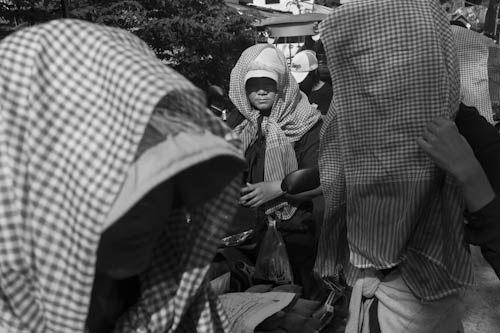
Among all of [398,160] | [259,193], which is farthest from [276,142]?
[398,160]

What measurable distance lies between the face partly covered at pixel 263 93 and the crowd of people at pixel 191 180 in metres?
1.11

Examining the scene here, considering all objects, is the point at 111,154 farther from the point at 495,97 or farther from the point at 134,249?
the point at 495,97

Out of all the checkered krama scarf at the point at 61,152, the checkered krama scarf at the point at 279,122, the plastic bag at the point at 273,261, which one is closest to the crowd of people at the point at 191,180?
the checkered krama scarf at the point at 61,152

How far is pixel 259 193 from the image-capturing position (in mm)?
2617

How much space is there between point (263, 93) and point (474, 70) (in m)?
1.27

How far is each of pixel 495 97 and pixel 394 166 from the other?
163cm

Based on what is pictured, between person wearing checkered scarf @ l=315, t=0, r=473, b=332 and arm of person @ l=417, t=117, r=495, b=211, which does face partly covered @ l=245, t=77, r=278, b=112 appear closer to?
person wearing checkered scarf @ l=315, t=0, r=473, b=332

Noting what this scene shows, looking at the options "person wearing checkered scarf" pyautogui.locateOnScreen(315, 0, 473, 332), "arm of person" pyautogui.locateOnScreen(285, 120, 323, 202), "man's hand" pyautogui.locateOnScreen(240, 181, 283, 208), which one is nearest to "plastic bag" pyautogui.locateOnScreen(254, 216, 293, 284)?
"man's hand" pyautogui.locateOnScreen(240, 181, 283, 208)

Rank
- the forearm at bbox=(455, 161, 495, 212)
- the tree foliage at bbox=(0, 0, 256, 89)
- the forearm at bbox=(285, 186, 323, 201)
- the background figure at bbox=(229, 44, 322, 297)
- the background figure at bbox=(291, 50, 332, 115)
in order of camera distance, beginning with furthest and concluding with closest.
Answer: the tree foliage at bbox=(0, 0, 256, 89) < the background figure at bbox=(291, 50, 332, 115) < the background figure at bbox=(229, 44, 322, 297) < the forearm at bbox=(285, 186, 323, 201) < the forearm at bbox=(455, 161, 495, 212)

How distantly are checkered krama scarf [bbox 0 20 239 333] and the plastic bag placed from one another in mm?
1550

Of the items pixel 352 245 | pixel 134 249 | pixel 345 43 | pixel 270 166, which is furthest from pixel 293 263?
pixel 134 249

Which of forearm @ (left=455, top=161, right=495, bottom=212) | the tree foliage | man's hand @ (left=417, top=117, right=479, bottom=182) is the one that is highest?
man's hand @ (left=417, top=117, right=479, bottom=182)

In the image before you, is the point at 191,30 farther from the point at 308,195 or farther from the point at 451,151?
the point at 451,151

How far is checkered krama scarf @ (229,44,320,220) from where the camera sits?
275 cm
